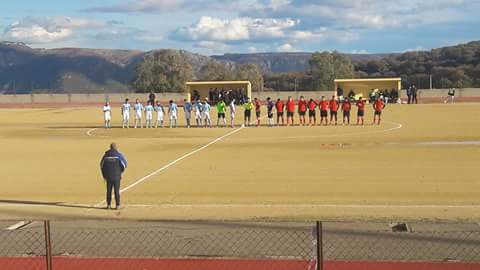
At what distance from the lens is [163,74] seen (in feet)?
348

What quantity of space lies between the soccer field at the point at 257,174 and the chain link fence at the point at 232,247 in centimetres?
182

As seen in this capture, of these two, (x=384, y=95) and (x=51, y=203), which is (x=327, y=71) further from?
(x=51, y=203)

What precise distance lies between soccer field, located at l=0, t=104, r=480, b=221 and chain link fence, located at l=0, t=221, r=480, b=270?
1.82m

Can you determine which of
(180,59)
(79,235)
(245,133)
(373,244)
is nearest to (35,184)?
(79,235)

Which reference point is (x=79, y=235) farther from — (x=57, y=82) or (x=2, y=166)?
(x=57, y=82)

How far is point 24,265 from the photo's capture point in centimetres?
990

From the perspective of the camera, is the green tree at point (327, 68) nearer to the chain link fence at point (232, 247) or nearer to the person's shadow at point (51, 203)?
the person's shadow at point (51, 203)

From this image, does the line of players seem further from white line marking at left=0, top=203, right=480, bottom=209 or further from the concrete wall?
the concrete wall

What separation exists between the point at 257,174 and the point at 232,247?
30.2 ft

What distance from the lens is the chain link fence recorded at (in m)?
9.77

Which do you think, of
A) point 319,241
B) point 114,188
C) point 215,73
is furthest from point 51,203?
point 215,73

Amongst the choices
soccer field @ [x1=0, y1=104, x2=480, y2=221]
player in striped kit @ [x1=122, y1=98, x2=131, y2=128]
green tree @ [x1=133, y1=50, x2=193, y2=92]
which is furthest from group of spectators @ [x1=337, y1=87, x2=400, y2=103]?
green tree @ [x1=133, y1=50, x2=193, y2=92]

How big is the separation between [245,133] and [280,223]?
21246 mm

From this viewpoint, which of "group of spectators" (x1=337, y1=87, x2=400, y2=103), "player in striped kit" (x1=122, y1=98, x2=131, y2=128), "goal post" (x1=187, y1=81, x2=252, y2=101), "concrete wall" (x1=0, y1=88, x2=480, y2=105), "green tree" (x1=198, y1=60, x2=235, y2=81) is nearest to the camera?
"player in striped kit" (x1=122, y1=98, x2=131, y2=128)
